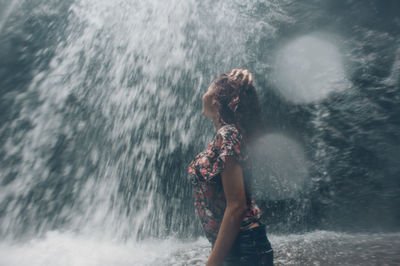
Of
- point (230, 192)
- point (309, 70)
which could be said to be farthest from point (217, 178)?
point (309, 70)

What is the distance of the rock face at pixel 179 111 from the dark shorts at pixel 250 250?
251 centimetres

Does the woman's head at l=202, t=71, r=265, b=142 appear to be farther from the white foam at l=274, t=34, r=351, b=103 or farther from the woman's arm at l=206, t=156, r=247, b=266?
the white foam at l=274, t=34, r=351, b=103

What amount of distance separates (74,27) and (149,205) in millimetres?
5292

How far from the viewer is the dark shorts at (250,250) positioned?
52.3 inches

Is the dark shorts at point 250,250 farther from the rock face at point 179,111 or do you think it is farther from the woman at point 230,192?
the rock face at point 179,111

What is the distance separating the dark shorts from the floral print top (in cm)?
6

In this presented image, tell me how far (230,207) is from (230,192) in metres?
0.08

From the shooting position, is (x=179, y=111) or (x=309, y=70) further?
(x=179, y=111)

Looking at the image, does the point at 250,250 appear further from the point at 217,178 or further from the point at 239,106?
the point at 239,106

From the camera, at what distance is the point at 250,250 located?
1.33 meters

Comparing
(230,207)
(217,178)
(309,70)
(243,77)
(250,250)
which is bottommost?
(250,250)

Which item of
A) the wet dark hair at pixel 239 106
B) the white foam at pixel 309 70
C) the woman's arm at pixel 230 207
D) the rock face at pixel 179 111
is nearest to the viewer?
the woman's arm at pixel 230 207

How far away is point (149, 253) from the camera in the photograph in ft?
11.2

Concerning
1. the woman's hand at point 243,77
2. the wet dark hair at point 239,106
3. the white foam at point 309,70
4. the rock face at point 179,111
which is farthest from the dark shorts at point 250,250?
the white foam at point 309,70
